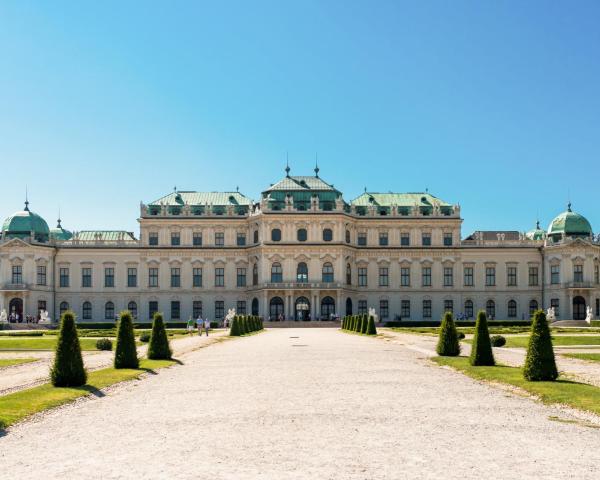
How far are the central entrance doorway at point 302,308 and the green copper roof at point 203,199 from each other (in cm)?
1259

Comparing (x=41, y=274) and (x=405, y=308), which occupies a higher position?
(x=41, y=274)

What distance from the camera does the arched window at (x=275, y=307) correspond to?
84438 millimetres

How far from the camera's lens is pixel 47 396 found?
58.2 feet

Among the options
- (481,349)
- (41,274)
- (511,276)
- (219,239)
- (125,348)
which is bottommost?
(481,349)

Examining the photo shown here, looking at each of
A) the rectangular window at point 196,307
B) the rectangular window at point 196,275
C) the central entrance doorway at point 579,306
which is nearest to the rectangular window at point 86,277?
the rectangular window at point 196,275

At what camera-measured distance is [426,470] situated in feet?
34.3

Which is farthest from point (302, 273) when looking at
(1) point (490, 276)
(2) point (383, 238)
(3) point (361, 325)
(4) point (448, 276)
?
(3) point (361, 325)

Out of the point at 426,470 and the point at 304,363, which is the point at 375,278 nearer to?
the point at 304,363

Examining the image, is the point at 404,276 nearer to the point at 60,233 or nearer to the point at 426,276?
the point at 426,276

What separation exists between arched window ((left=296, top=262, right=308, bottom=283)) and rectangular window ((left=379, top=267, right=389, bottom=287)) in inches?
338

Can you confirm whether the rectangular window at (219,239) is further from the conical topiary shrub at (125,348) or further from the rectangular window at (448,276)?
the conical topiary shrub at (125,348)

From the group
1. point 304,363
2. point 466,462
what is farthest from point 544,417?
point 304,363

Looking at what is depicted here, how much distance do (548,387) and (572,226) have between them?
71.5m

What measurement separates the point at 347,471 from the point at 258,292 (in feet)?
245
